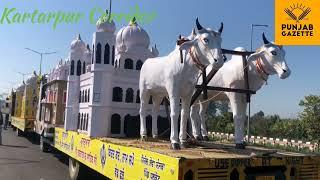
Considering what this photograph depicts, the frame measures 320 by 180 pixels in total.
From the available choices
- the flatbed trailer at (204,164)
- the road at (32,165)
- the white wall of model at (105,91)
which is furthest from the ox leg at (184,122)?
the road at (32,165)

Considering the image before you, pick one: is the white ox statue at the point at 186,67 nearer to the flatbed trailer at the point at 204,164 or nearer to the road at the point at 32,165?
the flatbed trailer at the point at 204,164

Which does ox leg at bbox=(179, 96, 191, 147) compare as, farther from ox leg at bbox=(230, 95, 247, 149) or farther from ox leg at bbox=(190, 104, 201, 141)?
ox leg at bbox=(190, 104, 201, 141)

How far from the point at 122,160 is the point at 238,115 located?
2387mm

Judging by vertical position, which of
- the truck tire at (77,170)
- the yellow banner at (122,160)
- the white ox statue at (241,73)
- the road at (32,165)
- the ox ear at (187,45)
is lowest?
the road at (32,165)

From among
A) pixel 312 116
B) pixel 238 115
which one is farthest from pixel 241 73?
pixel 312 116

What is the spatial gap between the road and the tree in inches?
673

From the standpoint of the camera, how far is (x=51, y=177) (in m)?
13.1

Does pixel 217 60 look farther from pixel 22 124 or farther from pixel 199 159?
pixel 22 124

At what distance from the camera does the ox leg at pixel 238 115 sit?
7.73 meters

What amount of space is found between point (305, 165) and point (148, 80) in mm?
3727

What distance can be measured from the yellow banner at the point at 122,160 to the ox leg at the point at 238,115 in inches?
85.8

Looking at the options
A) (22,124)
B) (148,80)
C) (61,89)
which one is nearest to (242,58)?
(148,80)

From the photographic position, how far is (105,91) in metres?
10.5

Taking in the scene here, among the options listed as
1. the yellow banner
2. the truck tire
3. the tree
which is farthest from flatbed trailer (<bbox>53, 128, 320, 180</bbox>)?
the tree
